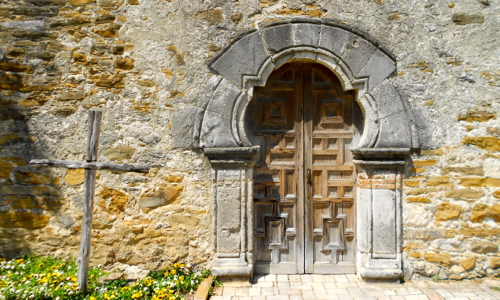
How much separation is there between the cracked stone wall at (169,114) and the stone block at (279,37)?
18cm

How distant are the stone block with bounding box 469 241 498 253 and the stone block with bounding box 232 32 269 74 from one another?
9.63 ft

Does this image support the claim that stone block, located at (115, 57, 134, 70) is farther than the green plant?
Yes

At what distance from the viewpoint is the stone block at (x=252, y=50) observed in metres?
3.40

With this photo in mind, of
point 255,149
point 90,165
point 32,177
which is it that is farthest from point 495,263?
point 32,177

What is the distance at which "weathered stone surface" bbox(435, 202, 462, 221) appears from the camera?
3.40 metres

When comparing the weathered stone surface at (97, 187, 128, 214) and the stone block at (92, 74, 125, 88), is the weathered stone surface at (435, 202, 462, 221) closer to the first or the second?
the weathered stone surface at (97, 187, 128, 214)

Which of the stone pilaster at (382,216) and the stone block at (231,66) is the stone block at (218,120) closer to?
the stone block at (231,66)

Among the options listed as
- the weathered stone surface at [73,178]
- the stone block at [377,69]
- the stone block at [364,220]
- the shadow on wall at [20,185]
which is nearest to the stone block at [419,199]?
the stone block at [364,220]

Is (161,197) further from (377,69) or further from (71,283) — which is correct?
(377,69)

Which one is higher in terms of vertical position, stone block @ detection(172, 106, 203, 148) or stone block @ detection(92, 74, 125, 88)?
stone block @ detection(92, 74, 125, 88)

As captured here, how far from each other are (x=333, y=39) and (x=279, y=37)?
0.56 m

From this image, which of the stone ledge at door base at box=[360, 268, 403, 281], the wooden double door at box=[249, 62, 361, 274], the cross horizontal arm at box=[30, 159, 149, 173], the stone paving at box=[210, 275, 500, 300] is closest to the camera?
the cross horizontal arm at box=[30, 159, 149, 173]

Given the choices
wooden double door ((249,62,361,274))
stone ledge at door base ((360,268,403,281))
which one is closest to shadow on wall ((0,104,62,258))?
wooden double door ((249,62,361,274))

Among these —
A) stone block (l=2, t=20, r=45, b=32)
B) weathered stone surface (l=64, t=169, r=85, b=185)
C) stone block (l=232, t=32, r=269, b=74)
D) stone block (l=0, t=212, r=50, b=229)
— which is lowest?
stone block (l=0, t=212, r=50, b=229)
